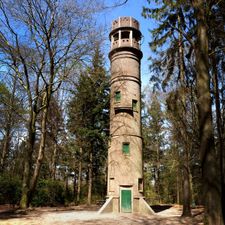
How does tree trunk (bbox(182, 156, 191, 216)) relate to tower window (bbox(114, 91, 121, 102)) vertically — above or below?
below

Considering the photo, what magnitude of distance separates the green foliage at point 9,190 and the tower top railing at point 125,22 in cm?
1396

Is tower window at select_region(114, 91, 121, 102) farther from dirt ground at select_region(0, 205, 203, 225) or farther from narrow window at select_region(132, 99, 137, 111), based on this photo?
dirt ground at select_region(0, 205, 203, 225)

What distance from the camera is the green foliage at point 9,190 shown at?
18953mm

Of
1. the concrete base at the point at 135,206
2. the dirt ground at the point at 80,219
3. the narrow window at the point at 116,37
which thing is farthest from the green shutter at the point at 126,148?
the narrow window at the point at 116,37

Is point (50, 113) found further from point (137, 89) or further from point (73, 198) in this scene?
point (137, 89)

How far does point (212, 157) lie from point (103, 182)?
2222 centimetres

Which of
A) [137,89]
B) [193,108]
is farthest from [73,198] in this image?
[193,108]

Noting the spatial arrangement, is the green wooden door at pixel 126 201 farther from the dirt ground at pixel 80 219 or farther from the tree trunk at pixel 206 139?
the tree trunk at pixel 206 139

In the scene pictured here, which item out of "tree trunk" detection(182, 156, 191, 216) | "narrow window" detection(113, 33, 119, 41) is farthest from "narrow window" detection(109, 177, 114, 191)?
"narrow window" detection(113, 33, 119, 41)

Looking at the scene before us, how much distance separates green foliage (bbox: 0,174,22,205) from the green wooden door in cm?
844

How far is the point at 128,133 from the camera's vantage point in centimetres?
1716

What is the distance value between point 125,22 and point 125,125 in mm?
7806

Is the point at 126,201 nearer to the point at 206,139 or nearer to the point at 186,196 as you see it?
the point at 186,196

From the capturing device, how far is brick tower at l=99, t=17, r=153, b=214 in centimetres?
1611
